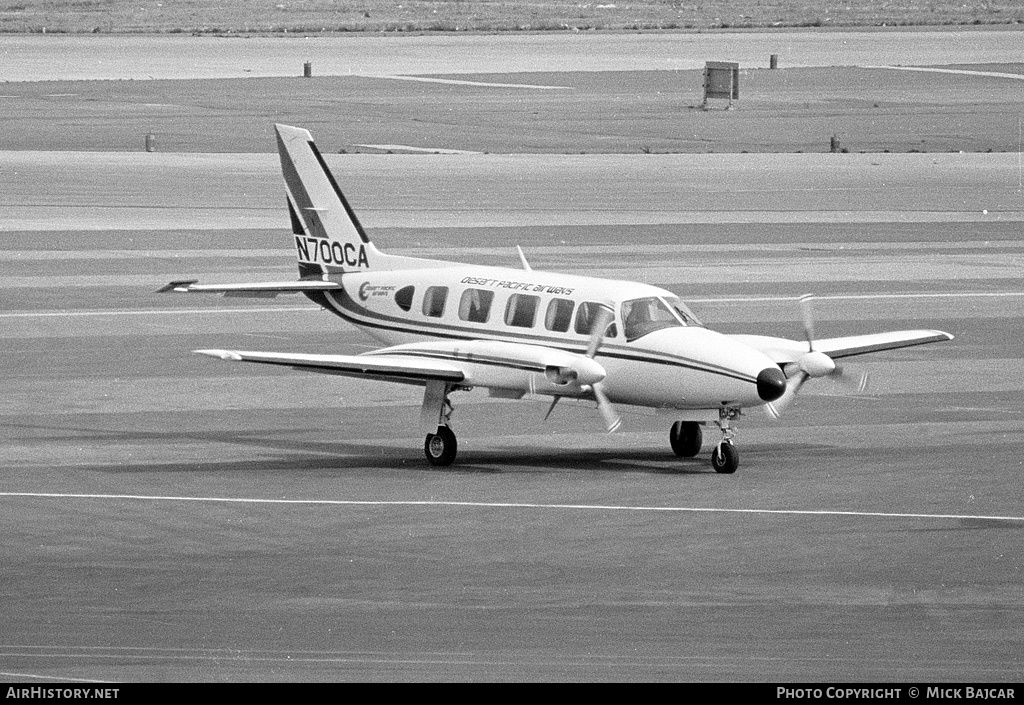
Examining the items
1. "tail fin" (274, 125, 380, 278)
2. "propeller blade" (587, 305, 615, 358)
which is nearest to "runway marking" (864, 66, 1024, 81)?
"tail fin" (274, 125, 380, 278)

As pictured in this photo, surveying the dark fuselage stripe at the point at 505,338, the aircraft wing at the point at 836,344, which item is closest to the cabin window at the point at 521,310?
the dark fuselage stripe at the point at 505,338

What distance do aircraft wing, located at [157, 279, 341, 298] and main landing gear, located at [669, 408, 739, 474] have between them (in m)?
6.32

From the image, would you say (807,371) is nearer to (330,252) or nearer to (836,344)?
(836,344)

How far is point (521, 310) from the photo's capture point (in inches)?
1089

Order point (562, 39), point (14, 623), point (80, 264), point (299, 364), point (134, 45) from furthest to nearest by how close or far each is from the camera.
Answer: point (562, 39) → point (134, 45) → point (80, 264) → point (299, 364) → point (14, 623)

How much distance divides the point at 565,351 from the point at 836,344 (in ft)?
15.1

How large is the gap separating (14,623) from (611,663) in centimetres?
596

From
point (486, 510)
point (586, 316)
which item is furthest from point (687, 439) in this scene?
point (486, 510)

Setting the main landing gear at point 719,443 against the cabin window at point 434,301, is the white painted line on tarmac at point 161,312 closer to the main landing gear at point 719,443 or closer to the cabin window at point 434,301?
the cabin window at point 434,301

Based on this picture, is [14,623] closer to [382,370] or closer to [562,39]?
[382,370]

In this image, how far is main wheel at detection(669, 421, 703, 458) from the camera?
2805 cm

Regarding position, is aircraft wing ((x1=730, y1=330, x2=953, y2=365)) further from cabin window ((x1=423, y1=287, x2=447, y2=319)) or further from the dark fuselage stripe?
cabin window ((x1=423, y1=287, x2=447, y2=319))

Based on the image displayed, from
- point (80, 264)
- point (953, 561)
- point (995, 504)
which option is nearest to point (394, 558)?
point (953, 561)

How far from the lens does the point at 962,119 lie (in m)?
95.1
